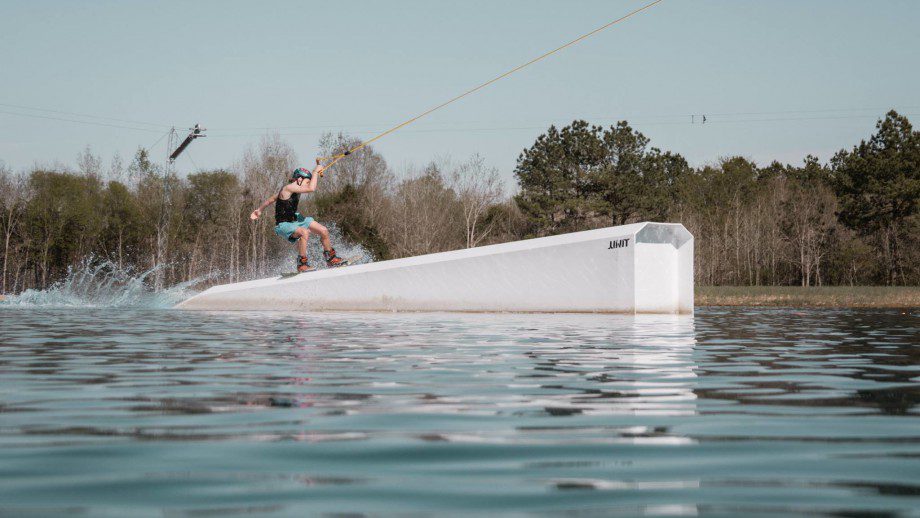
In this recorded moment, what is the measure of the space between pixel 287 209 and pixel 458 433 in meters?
15.7

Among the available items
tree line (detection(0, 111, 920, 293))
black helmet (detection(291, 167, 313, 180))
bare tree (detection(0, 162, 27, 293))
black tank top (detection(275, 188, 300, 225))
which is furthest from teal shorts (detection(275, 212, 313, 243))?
bare tree (detection(0, 162, 27, 293))

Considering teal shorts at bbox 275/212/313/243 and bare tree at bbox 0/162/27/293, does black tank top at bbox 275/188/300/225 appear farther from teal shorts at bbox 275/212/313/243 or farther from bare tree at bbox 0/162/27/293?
bare tree at bbox 0/162/27/293

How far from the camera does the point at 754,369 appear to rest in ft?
23.7

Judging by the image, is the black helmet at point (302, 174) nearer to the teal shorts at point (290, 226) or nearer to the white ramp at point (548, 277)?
the teal shorts at point (290, 226)

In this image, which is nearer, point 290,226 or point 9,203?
point 290,226

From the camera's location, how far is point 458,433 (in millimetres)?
4031

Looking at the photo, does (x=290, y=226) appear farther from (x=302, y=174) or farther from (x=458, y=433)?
(x=458, y=433)

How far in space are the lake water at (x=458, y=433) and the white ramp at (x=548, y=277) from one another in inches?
358

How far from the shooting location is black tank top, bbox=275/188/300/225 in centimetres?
1914

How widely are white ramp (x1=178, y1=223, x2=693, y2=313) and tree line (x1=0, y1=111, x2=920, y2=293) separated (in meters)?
34.0

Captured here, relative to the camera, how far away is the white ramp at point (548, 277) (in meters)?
17.9

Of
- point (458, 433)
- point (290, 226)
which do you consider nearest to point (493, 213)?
point (290, 226)

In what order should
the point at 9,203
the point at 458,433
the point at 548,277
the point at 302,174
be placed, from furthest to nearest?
the point at 9,203 < the point at 302,174 < the point at 548,277 < the point at 458,433

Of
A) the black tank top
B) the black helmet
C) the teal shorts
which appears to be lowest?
the teal shorts
